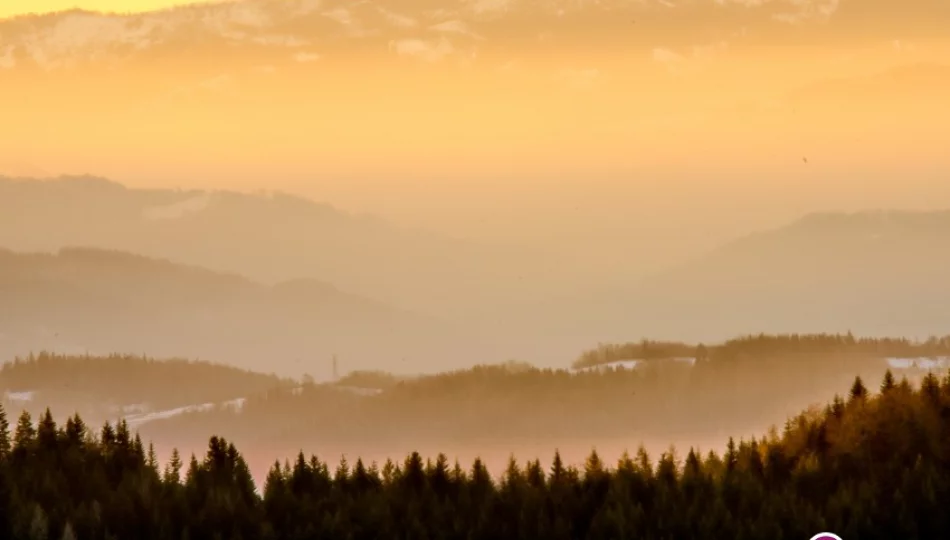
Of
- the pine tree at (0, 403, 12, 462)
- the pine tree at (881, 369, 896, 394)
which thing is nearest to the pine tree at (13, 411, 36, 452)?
the pine tree at (0, 403, 12, 462)

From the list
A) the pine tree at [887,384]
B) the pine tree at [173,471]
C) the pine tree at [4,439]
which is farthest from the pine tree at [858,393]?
the pine tree at [4,439]

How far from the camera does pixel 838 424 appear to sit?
180 ft

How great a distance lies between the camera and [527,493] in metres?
47.1

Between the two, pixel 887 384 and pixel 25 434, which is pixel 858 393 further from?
pixel 25 434

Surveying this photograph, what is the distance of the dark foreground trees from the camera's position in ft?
144

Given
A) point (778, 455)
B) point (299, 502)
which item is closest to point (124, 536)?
point (299, 502)

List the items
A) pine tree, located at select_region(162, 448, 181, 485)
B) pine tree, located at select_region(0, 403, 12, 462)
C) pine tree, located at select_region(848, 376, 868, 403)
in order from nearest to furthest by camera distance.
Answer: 1. pine tree, located at select_region(162, 448, 181, 485)
2. pine tree, located at select_region(0, 403, 12, 462)
3. pine tree, located at select_region(848, 376, 868, 403)

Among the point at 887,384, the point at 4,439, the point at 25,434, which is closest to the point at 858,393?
the point at 887,384

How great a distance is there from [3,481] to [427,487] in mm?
12613

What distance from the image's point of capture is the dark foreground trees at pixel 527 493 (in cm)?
4388

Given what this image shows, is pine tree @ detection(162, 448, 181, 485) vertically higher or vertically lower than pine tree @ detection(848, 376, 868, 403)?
lower

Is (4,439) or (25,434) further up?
(25,434)

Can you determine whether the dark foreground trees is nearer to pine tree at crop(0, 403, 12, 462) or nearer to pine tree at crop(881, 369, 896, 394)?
pine tree at crop(0, 403, 12, 462)

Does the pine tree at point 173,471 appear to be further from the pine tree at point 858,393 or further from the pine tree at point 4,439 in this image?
the pine tree at point 858,393
